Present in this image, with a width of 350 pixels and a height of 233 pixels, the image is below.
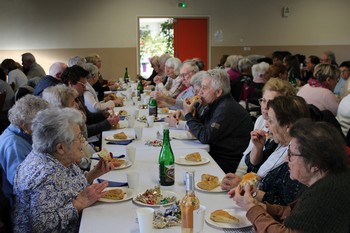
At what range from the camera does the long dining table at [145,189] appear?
1.69 metres

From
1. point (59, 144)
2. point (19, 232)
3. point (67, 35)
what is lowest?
point (19, 232)

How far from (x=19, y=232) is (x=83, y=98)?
2.68 meters

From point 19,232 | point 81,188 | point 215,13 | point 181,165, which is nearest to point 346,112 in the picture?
point 181,165

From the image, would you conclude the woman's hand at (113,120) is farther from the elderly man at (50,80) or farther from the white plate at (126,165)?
the white plate at (126,165)

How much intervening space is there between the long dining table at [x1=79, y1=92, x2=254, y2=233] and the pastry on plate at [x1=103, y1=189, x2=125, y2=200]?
3 cm

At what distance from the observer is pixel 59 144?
195 cm

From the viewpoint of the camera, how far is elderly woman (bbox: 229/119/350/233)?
1.33m

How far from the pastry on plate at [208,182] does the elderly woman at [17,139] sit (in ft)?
3.53

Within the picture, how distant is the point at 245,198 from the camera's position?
175cm

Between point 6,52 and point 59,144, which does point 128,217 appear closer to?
point 59,144

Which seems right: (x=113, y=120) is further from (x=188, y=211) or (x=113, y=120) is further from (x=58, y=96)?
(x=188, y=211)

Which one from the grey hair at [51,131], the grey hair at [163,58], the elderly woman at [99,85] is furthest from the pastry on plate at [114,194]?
the grey hair at [163,58]

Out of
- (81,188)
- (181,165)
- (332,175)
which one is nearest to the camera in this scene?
(332,175)

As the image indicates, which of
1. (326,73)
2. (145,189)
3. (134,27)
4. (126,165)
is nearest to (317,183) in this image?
(145,189)
